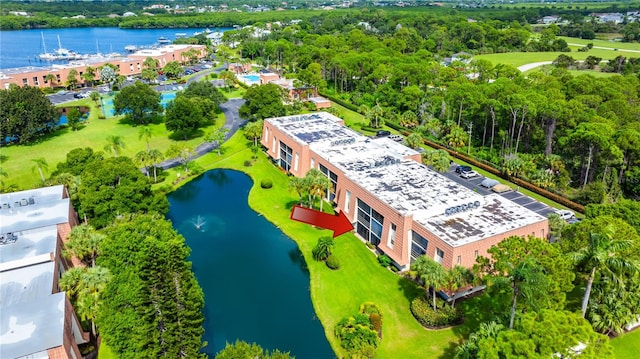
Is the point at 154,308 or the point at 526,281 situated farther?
the point at 154,308

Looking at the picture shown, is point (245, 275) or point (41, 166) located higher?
point (41, 166)

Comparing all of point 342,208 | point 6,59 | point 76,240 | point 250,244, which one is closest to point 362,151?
point 342,208

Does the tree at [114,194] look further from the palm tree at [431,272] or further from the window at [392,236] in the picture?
the palm tree at [431,272]

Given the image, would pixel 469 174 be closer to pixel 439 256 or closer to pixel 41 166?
pixel 439 256

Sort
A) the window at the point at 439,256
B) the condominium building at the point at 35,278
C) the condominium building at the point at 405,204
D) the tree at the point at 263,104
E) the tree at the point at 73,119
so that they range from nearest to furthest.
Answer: the condominium building at the point at 35,278
the window at the point at 439,256
the condominium building at the point at 405,204
the tree at the point at 263,104
the tree at the point at 73,119

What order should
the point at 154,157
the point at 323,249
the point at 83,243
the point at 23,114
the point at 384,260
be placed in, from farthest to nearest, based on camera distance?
the point at 23,114, the point at 154,157, the point at 323,249, the point at 384,260, the point at 83,243

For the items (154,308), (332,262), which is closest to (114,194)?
(154,308)

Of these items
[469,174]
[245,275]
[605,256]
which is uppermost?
[605,256]

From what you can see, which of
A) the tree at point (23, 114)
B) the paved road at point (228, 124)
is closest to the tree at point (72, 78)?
the tree at point (23, 114)
